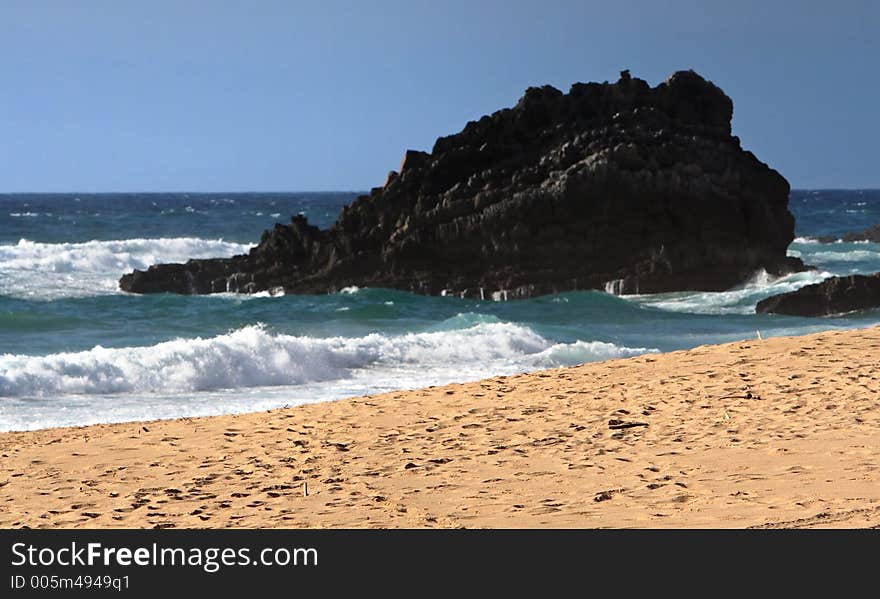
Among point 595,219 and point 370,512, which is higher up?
point 595,219

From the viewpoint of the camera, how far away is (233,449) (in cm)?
1034

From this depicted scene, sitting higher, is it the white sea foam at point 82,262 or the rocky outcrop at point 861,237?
the rocky outcrop at point 861,237

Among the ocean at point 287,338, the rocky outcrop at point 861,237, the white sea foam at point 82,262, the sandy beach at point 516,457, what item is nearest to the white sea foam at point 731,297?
the ocean at point 287,338

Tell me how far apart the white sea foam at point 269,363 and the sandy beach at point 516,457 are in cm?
554

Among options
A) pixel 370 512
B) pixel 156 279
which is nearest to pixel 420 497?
pixel 370 512

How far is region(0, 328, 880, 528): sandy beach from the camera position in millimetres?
7438

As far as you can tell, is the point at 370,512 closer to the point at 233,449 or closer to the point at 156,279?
the point at 233,449

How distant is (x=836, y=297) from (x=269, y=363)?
616 inches

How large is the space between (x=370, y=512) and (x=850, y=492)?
2916 mm

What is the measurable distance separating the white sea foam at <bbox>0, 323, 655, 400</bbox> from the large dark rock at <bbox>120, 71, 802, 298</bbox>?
38.8 feet

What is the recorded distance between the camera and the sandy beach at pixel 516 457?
744 centimetres

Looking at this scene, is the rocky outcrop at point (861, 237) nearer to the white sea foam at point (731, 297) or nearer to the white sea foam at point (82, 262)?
the white sea foam at point (731, 297)

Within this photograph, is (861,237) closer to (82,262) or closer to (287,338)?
(82,262)

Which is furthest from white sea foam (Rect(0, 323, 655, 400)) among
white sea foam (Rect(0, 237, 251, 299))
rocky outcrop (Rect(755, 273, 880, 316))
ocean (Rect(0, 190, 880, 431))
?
white sea foam (Rect(0, 237, 251, 299))
